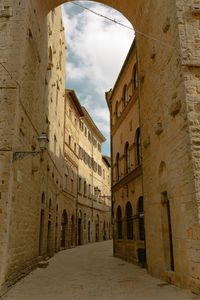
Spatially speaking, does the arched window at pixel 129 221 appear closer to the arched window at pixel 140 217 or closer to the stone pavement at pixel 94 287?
the arched window at pixel 140 217

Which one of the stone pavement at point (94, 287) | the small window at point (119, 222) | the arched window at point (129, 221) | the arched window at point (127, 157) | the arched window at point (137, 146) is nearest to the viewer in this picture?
the stone pavement at point (94, 287)

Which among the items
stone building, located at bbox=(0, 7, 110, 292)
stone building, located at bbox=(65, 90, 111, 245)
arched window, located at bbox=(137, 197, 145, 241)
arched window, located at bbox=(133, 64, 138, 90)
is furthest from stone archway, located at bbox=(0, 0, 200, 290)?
stone building, located at bbox=(65, 90, 111, 245)

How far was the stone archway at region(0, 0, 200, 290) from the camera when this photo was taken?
7164 millimetres

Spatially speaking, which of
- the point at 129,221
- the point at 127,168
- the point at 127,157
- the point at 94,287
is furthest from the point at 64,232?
the point at 94,287

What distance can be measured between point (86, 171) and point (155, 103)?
870 inches

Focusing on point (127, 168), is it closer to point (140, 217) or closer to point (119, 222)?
point (119, 222)

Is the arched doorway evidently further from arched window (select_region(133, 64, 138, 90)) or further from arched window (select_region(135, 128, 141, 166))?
arched window (select_region(133, 64, 138, 90))

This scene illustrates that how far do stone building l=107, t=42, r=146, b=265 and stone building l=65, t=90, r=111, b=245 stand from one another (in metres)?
7.19

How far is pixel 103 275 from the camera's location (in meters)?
10.1

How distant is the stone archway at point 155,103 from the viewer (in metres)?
7.16

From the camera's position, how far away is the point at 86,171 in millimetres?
31344

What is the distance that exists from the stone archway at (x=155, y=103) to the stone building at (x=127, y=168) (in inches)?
89.5

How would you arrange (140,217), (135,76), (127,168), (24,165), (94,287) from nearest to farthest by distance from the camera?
(94,287) < (24,165) < (140,217) < (135,76) < (127,168)

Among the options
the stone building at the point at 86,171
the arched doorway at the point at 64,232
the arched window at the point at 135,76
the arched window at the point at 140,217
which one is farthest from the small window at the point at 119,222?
the stone building at the point at 86,171
